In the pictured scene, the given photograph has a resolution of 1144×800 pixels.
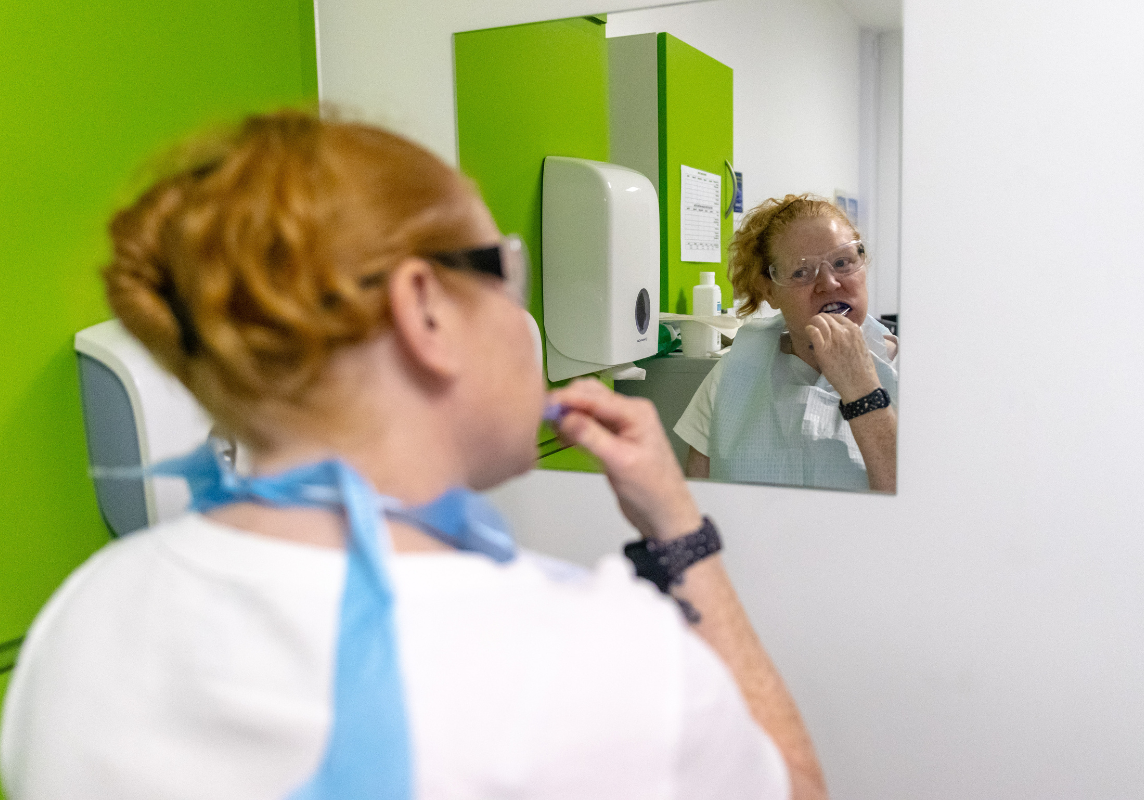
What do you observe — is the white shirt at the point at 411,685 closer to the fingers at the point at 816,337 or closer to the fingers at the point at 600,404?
the fingers at the point at 600,404

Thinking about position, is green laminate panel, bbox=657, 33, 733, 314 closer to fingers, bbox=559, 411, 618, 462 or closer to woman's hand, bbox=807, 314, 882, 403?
woman's hand, bbox=807, 314, 882, 403

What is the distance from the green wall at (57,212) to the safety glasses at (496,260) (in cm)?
70

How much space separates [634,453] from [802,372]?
712 mm

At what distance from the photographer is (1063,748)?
134 centimetres

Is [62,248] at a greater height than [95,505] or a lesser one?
greater

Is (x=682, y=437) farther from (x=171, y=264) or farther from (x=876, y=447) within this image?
(x=171, y=264)

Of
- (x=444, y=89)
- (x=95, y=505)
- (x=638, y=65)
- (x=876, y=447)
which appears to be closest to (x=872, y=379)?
(x=876, y=447)

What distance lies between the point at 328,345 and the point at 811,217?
1.04 metres

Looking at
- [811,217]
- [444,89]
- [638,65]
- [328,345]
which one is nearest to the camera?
[328,345]

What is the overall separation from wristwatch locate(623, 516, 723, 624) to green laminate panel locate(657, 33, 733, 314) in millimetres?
728

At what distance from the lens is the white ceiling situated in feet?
4.43

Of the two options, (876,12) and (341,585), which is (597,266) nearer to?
(876,12)

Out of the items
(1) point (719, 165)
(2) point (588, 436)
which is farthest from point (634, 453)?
(1) point (719, 165)

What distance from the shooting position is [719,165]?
4.93 ft
